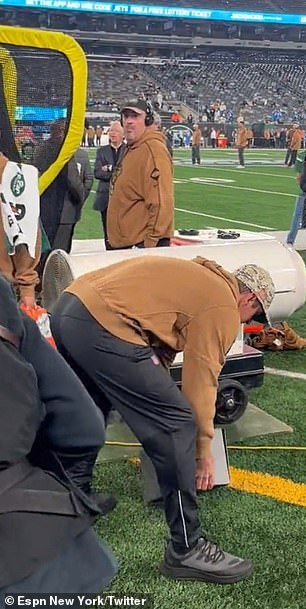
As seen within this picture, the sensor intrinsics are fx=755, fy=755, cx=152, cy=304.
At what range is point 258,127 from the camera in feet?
139

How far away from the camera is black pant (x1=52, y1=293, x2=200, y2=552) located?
9.56 ft

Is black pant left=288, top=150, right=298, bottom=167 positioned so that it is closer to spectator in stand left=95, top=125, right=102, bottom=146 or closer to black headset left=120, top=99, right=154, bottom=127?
spectator in stand left=95, top=125, right=102, bottom=146

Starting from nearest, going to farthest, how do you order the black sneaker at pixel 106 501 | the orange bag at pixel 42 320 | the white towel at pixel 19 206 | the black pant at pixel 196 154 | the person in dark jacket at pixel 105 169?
the orange bag at pixel 42 320 → the black sneaker at pixel 106 501 → the white towel at pixel 19 206 → the person in dark jacket at pixel 105 169 → the black pant at pixel 196 154

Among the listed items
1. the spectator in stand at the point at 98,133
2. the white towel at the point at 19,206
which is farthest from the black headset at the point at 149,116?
the spectator in stand at the point at 98,133

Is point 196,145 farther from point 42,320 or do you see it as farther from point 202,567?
point 202,567

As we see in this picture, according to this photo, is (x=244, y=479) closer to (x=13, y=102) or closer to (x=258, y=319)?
→ (x=258, y=319)

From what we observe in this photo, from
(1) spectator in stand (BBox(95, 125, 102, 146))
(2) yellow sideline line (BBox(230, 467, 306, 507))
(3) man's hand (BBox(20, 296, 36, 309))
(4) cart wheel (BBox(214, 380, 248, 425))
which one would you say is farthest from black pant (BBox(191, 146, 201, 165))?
(2) yellow sideline line (BBox(230, 467, 306, 507))

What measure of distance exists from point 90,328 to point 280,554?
1.33 meters

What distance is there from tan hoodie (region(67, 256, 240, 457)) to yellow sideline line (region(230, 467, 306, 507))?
1.05 m

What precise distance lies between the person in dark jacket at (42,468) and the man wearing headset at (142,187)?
11.9 feet

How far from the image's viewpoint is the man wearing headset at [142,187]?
17.1 ft

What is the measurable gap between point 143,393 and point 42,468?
4.16ft

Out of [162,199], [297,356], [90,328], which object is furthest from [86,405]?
[297,356]

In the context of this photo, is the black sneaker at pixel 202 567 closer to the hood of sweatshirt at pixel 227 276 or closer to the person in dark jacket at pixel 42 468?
the hood of sweatshirt at pixel 227 276
